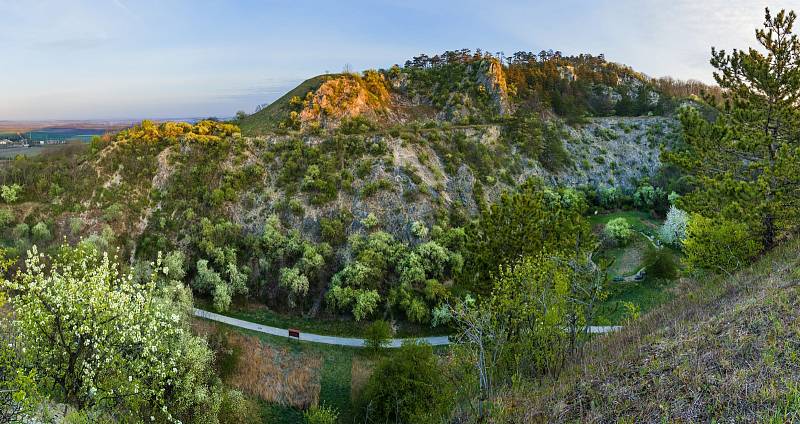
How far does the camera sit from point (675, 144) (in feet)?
225

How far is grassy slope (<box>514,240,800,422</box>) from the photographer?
7.54 meters

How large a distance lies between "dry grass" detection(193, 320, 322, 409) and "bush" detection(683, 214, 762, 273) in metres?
24.2

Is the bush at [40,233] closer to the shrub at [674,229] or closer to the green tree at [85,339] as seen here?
the green tree at [85,339]

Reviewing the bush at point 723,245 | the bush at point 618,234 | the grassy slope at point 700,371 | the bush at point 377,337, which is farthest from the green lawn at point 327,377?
the bush at point 618,234

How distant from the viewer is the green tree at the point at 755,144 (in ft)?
59.5

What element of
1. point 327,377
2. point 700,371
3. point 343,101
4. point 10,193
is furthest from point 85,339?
point 343,101

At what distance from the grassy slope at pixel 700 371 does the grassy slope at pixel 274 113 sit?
55.7 metres

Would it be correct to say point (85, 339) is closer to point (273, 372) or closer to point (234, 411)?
point (234, 411)

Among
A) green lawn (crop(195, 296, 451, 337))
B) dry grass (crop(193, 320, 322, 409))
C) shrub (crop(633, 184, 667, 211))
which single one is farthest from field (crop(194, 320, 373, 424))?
shrub (crop(633, 184, 667, 211))

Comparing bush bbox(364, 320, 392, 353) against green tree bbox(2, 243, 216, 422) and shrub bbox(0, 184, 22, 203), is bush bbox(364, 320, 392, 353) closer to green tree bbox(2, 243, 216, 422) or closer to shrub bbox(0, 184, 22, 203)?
green tree bbox(2, 243, 216, 422)

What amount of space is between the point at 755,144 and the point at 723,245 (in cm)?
557

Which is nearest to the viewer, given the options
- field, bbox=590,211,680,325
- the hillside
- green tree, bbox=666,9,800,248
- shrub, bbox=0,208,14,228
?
green tree, bbox=666,9,800,248

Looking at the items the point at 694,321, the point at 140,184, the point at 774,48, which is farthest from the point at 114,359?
the point at 140,184

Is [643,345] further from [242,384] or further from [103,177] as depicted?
[103,177]
